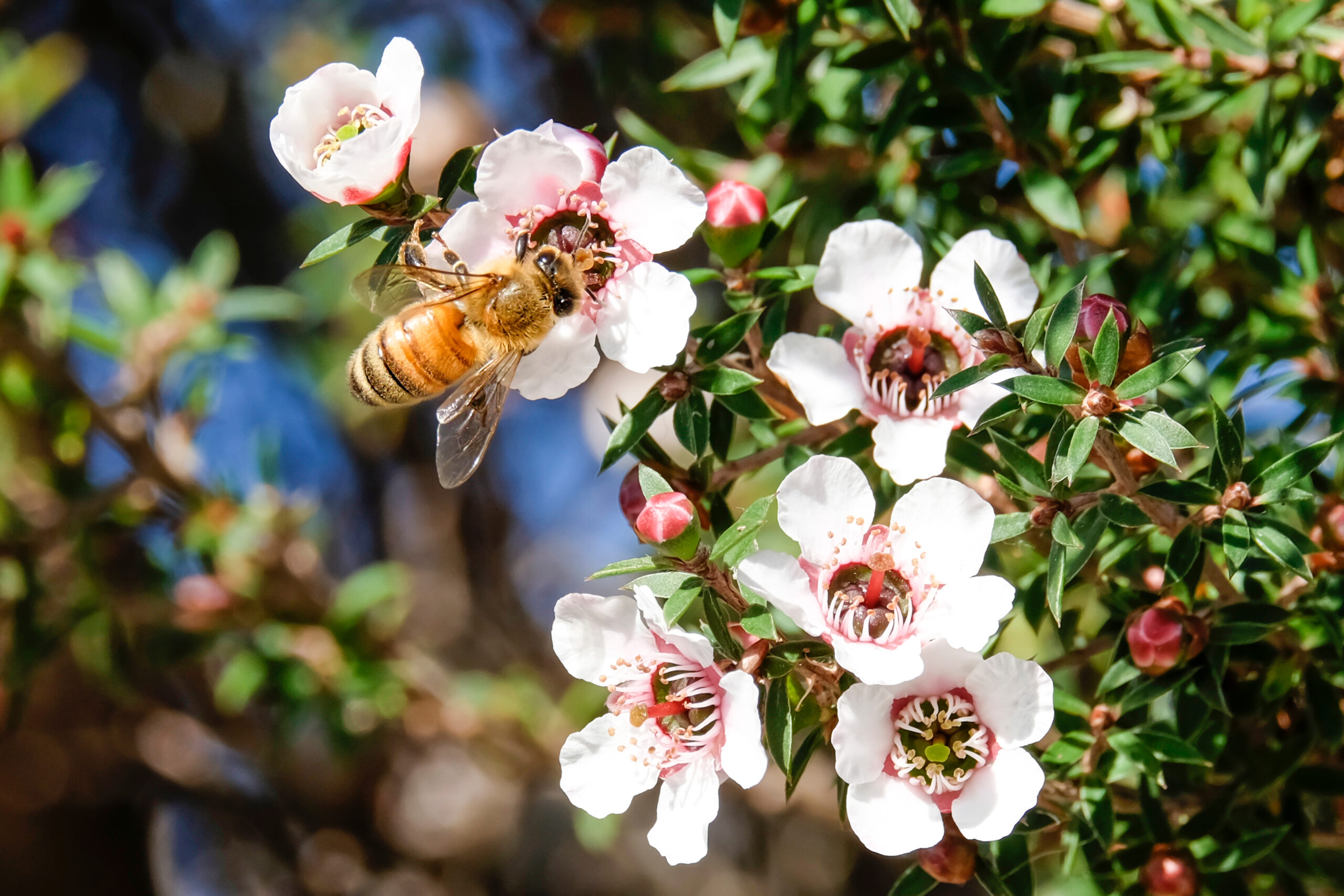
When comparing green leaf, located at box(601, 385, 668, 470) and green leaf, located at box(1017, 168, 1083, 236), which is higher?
green leaf, located at box(601, 385, 668, 470)

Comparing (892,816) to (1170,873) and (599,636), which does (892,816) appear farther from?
(1170,873)

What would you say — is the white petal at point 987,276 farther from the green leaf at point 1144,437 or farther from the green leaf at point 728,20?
the green leaf at point 728,20

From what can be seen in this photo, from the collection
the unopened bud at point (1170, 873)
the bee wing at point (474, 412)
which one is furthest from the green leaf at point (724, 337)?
the unopened bud at point (1170, 873)

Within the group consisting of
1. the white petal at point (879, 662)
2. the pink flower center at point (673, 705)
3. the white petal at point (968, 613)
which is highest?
the white petal at point (879, 662)

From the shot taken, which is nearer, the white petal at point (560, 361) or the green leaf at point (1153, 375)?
the green leaf at point (1153, 375)

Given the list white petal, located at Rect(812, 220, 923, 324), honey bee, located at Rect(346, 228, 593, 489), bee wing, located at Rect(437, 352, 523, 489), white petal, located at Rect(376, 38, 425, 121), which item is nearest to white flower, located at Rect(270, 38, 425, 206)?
white petal, located at Rect(376, 38, 425, 121)

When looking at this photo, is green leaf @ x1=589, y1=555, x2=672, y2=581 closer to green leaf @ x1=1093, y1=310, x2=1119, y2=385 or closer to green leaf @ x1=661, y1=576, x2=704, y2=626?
green leaf @ x1=661, y1=576, x2=704, y2=626
